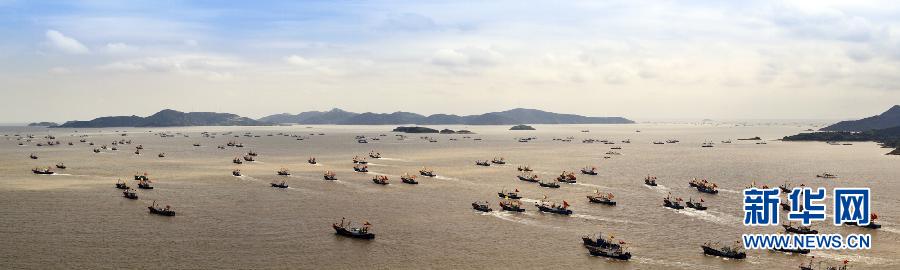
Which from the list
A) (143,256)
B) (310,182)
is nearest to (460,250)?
(143,256)

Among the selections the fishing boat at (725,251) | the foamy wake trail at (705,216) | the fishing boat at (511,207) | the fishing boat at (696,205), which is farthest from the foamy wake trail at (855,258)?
the fishing boat at (511,207)

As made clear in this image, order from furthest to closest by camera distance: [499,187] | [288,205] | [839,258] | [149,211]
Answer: [499,187]
[288,205]
[149,211]
[839,258]

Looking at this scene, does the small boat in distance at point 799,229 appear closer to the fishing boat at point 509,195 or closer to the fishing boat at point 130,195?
the fishing boat at point 509,195

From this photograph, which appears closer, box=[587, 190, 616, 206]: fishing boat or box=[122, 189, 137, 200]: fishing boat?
box=[587, 190, 616, 206]: fishing boat

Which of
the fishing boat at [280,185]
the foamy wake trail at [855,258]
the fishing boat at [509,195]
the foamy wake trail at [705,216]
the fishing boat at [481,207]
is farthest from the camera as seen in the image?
the fishing boat at [280,185]

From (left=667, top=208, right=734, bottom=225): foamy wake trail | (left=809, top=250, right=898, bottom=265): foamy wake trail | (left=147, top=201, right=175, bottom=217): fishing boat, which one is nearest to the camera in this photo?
(left=809, top=250, right=898, bottom=265): foamy wake trail

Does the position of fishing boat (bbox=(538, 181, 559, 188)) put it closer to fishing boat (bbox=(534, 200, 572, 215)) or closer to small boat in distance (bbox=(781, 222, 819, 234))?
fishing boat (bbox=(534, 200, 572, 215))

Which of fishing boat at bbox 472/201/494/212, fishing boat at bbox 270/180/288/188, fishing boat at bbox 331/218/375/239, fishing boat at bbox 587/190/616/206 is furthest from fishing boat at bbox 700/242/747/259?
fishing boat at bbox 270/180/288/188

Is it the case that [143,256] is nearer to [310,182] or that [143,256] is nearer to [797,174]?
[310,182]

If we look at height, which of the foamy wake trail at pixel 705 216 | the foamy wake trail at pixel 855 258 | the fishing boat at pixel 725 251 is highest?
the foamy wake trail at pixel 705 216
